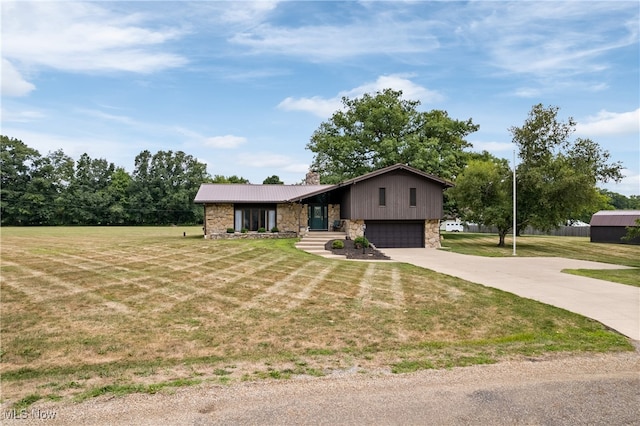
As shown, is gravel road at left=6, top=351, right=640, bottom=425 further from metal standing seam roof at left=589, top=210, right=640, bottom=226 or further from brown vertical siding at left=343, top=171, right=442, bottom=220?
metal standing seam roof at left=589, top=210, right=640, bottom=226

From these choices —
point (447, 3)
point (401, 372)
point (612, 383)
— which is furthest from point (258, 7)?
point (612, 383)

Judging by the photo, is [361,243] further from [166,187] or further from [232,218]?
[166,187]

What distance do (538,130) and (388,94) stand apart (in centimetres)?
1567

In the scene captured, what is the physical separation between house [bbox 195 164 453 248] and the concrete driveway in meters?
6.22

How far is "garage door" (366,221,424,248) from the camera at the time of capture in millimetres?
25656

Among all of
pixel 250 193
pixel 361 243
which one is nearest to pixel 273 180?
pixel 250 193

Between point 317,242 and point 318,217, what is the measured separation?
553 cm

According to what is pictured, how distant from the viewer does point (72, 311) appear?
→ 27.0ft

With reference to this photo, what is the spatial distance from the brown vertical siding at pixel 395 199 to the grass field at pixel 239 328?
12.1 m

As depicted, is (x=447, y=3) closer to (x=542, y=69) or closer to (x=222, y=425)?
(x=542, y=69)

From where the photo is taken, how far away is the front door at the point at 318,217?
2855 cm

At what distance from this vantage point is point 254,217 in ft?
94.0

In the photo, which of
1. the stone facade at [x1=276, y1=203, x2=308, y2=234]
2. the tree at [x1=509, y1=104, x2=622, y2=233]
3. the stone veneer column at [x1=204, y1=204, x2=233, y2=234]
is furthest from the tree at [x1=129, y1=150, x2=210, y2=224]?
the tree at [x1=509, y1=104, x2=622, y2=233]

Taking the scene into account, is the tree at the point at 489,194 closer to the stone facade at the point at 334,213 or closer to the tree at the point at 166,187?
the stone facade at the point at 334,213
